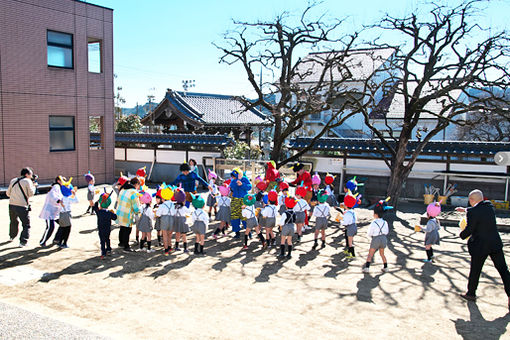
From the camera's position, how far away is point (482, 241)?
645 centimetres

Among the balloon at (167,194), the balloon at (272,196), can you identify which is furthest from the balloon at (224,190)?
the balloon at (167,194)

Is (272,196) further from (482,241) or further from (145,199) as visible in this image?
(482,241)

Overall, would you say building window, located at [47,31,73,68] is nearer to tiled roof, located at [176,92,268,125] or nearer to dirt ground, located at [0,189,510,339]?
tiled roof, located at [176,92,268,125]

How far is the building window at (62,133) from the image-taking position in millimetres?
16844

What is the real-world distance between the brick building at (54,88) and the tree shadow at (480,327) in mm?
15735

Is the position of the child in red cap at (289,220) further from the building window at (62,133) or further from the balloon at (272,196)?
the building window at (62,133)

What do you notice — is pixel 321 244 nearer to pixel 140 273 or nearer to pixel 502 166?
pixel 140 273

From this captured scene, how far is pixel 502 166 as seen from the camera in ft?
47.0

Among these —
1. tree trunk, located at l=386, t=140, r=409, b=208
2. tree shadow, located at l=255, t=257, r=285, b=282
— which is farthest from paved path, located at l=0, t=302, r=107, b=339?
tree trunk, located at l=386, t=140, r=409, b=208

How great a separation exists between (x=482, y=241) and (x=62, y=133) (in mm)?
16195

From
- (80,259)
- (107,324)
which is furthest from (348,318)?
(80,259)

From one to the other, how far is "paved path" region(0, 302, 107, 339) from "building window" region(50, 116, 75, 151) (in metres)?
12.6

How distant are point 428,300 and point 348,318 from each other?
1.65 m

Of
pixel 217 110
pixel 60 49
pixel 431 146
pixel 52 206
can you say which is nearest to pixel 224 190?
pixel 52 206
